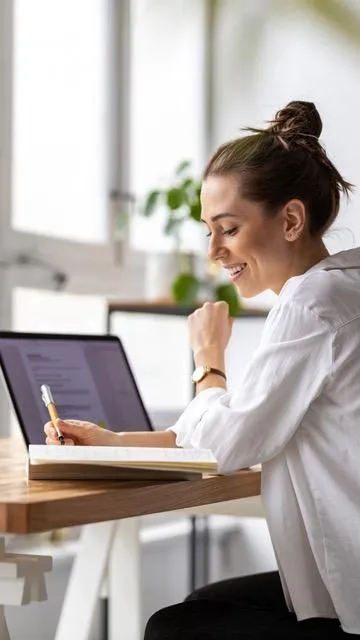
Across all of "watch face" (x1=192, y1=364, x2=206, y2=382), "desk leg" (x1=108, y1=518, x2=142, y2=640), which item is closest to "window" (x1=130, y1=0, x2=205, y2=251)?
"desk leg" (x1=108, y1=518, x2=142, y2=640)

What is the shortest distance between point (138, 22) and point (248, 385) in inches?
105

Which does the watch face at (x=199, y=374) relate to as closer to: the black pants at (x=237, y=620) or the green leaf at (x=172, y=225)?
the black pants at (x=237, y=620)

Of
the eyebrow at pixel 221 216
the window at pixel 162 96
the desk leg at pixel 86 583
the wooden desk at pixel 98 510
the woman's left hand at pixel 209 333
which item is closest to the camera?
the wooden desk at pixel 98 510

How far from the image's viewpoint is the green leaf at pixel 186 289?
348cm

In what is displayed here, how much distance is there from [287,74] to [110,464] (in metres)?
2.78

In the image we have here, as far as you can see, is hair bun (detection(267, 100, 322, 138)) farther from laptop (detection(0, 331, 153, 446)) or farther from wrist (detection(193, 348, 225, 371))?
laptop (detection(0, 331, 153, 446))

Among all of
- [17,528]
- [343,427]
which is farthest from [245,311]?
[17,528]

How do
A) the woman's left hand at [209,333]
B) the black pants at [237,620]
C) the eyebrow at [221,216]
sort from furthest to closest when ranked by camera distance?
the woman's left hand at [209,333], the eyebrow at [221,216], the black pants at [237,620]

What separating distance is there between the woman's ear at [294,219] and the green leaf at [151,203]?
1807 mm

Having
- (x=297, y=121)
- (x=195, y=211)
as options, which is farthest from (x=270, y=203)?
(x=195, y=211)

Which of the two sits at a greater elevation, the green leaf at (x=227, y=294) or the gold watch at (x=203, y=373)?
the gold watch at (x=203, y=373)

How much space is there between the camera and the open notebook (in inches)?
57.9

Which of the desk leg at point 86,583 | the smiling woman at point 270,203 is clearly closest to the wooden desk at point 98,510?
the desk leg at point 86,583

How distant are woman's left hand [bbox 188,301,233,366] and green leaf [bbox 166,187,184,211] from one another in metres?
1.51
